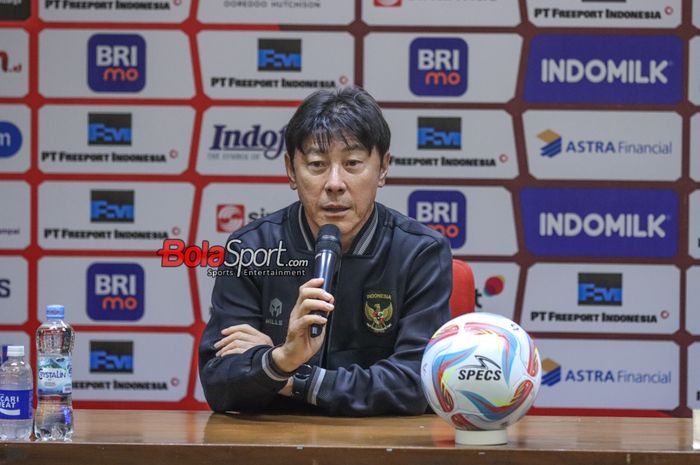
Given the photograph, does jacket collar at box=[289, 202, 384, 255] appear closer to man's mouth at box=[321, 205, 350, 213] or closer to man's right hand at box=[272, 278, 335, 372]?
man's mouth at box=[321, 205, 350, 213]

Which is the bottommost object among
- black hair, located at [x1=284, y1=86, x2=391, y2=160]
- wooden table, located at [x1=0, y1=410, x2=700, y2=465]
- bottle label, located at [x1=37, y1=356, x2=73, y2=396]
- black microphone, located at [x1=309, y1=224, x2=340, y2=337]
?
wooden table, located at [x1=0, y1=410, x2=700, y2=465]

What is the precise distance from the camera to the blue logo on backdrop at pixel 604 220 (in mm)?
3955

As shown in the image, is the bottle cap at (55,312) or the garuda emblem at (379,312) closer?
the bottle cap at (55,312)

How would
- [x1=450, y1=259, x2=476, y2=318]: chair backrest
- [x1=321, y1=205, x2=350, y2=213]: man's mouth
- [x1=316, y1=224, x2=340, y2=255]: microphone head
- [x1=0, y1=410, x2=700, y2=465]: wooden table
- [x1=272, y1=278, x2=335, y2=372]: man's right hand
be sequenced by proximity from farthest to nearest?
1. [x1=450, y1=259, x2=476, y2=318]: chair backrest
2. [x1=321, y1=205, x2=350, y2=213]: man's mouth
3. [x1=316, y1=224, x2=340, y2=255]: microphone head
4. [x1=272, y1=278, x2=335, y2=372]: man's right hand
5. [x1=0, y1=410, x2=700, y2=465]: wooden table

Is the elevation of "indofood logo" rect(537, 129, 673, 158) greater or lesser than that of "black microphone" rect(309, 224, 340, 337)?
greater

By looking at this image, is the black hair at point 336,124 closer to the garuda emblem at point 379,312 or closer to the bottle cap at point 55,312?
the garuda emblem at point 379,312

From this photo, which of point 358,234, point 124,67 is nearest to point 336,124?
point 358,234

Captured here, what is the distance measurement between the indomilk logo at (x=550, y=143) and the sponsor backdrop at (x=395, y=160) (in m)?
0.01

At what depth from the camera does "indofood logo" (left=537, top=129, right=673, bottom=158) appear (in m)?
3.96

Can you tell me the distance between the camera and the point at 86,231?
13.2ft

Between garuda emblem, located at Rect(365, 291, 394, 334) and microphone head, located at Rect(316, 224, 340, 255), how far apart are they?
10.1 inches

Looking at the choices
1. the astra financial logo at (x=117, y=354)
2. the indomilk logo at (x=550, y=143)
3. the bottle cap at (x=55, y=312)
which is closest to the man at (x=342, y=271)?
the bottle cap at (x=55, y=312)

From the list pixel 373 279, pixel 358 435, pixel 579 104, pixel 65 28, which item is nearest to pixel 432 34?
pixel 579 104

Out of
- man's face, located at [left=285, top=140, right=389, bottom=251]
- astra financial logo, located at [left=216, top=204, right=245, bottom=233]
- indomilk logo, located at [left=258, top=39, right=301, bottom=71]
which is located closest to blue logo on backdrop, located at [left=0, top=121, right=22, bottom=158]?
astra financial logo, located at [left=216, top=204, right=245, bottom=233]
